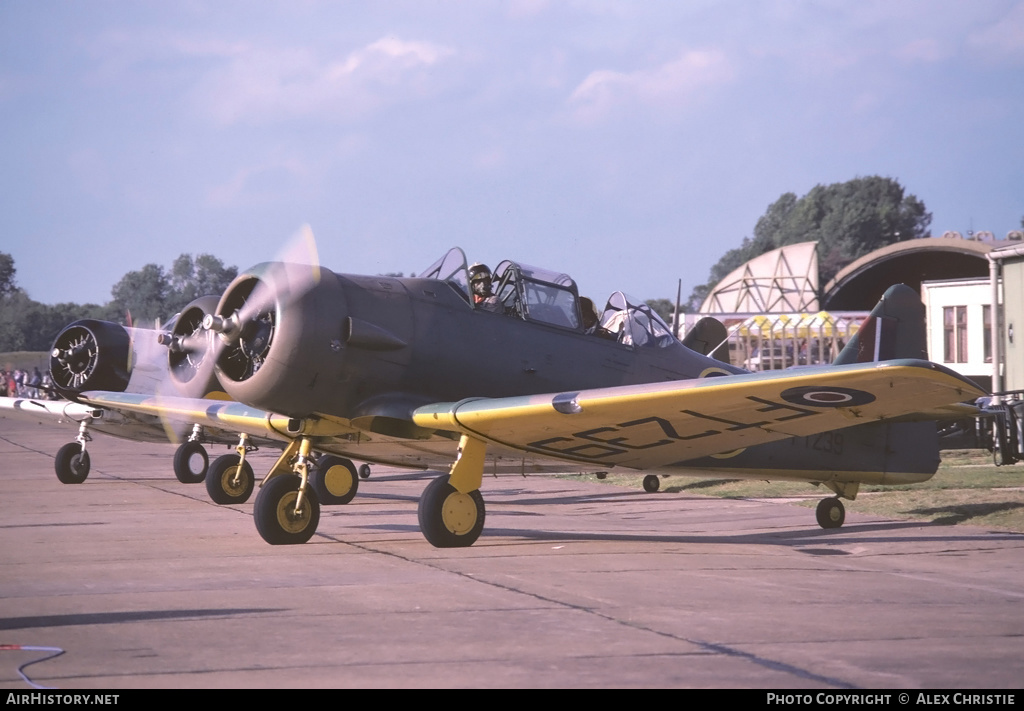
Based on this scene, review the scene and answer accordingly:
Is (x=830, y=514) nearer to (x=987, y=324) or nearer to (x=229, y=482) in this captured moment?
(x=229, y=482)

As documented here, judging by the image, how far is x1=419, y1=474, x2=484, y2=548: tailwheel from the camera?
8641 millimetres

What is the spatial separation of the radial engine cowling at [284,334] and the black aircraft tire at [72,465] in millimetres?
9251

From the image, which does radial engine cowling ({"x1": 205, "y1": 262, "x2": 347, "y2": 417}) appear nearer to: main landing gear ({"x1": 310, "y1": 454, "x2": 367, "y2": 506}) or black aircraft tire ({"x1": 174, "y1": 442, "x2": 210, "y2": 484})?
main landing gear ({"x1": 310, "y1": 454, "x2": 367, "y2": 506})

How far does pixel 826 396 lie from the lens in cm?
752

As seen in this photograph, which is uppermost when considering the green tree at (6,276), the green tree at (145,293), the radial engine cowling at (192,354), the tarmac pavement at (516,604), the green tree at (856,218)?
the green tree at (856,218)

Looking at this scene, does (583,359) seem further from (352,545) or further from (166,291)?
(166,291)

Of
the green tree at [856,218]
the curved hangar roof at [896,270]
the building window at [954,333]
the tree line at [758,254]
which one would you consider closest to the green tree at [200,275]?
the tree line at [758,254]

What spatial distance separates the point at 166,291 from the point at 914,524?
13938 millimetres

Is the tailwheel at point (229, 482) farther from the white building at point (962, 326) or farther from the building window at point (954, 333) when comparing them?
the building window at point (954, 333)

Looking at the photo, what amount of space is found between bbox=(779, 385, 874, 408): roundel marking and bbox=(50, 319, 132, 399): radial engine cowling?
12.6 metres

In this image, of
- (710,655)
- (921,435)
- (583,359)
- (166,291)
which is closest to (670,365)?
(583,359)

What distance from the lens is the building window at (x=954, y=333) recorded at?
33.7m

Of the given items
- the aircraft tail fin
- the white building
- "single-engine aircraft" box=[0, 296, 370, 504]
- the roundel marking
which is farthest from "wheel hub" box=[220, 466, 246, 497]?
the white building

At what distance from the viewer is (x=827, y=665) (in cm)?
473
